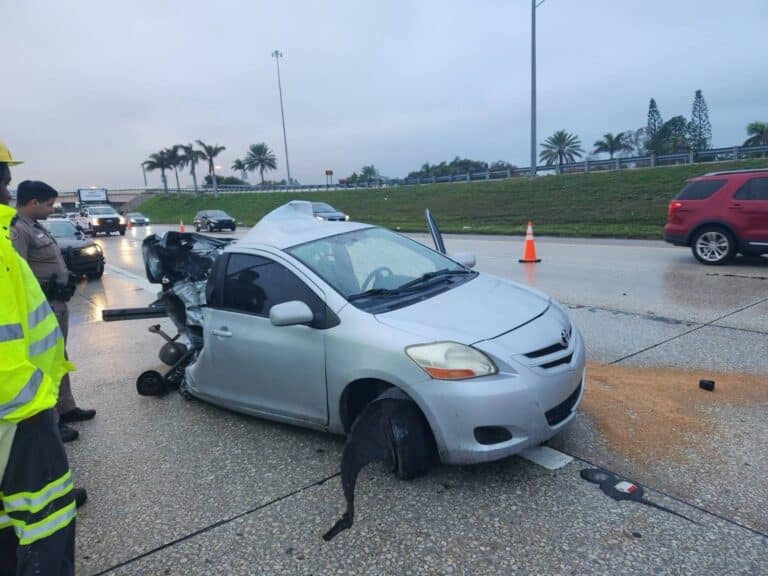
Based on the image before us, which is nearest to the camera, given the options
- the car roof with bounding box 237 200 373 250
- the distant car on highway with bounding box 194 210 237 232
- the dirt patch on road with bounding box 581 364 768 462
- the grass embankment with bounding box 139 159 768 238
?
the dirt patch on road with bounding box 581 364 768 462

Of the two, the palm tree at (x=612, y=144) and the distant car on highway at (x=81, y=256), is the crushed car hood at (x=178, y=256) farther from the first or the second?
the palm tree at (x=612, y=144)

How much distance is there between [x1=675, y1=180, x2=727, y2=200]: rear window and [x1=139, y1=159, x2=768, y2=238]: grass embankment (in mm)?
5436

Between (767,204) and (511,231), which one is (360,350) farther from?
(511,231)

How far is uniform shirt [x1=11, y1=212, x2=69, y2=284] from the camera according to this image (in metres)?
3.69

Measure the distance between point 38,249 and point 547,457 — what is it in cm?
369

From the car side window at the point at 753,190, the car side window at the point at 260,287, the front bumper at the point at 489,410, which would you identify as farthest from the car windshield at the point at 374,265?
the car side window at the point at 753,190

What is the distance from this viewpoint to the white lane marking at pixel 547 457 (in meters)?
3.15

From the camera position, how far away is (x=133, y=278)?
1266 centimetres

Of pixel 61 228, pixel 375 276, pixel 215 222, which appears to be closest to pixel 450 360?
pixel 375 276

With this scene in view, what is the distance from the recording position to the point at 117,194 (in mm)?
93062

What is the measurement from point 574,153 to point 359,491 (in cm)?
8586

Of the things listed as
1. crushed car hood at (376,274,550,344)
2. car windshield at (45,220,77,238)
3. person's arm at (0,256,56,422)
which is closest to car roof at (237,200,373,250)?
crushed car hood at (376,274,550,344)

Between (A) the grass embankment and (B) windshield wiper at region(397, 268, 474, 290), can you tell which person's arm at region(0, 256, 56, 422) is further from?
(A) the grass embankment

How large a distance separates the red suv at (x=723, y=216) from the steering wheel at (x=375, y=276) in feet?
28.1
